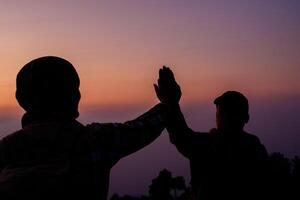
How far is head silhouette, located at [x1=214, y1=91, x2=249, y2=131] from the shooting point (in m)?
5.89

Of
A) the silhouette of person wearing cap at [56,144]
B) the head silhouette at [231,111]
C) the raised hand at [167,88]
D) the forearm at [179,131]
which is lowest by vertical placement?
the silhouette of person wearing cap at [56,144]

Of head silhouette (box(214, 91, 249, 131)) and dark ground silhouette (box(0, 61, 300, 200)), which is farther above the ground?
head silhouette (box(214, 91, 249, 131))

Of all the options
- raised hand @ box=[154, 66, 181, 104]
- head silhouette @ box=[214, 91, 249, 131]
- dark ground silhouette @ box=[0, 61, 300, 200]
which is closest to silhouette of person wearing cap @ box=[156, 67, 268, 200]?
head silhouette @ box=[214, 91, 249, 131]

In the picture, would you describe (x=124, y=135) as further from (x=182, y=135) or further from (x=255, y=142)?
(x=255, y=142)

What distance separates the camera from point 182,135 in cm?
471

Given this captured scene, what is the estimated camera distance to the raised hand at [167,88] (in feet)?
12.0

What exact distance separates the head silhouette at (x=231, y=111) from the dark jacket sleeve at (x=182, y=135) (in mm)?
369

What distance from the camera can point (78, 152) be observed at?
2818 millimetres

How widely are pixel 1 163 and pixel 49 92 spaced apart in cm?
47

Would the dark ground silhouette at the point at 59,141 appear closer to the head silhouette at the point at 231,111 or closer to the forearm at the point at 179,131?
the forearm at the point at 179,131

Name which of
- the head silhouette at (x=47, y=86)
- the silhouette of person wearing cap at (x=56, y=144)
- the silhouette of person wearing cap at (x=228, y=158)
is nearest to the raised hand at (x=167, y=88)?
the silhouette of person wearing cap at (x=56, y=144)

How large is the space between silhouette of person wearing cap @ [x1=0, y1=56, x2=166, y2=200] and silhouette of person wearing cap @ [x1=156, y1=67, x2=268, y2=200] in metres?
2.31

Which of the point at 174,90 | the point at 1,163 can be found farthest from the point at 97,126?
the point at 174,90

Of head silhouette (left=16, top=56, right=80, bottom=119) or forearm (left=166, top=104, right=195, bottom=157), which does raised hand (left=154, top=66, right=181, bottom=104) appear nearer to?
forearm (left=166, top=104, right=195, bottom=157)
